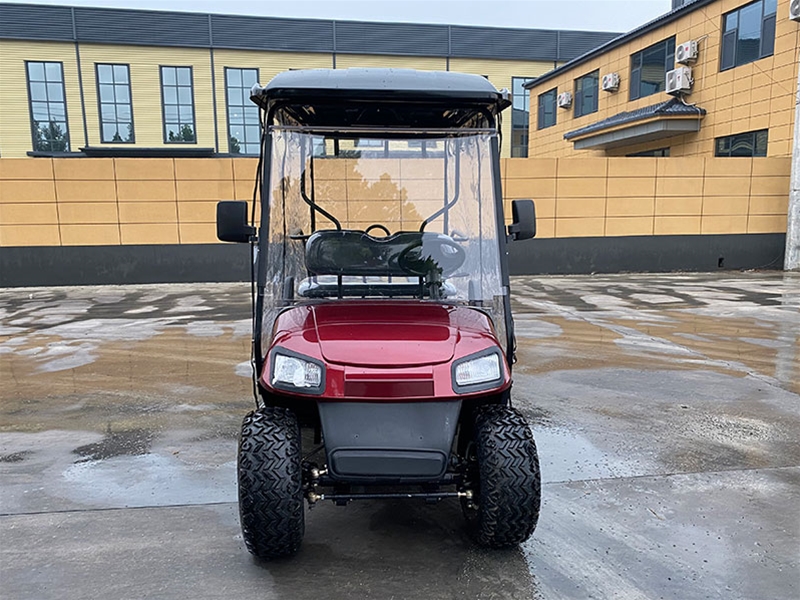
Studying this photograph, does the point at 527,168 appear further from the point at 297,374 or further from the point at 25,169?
the point at 297,374

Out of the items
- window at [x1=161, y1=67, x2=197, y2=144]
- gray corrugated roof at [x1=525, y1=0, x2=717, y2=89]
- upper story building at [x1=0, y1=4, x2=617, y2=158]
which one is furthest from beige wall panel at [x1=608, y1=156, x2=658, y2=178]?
window at [x1=161, y1=67, x2=197, y2=144]

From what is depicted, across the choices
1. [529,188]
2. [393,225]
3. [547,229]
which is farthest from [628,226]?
[393,225]

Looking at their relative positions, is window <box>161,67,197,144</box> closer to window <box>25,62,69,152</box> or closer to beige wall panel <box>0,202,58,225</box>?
window <box>25,62,69,152</box>

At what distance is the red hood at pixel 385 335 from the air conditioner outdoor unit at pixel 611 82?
20.0m

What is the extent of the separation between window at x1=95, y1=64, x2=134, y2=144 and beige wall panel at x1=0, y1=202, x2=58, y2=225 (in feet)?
59.6

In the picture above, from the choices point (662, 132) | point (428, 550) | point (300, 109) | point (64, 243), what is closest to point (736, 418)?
point (428, 550)

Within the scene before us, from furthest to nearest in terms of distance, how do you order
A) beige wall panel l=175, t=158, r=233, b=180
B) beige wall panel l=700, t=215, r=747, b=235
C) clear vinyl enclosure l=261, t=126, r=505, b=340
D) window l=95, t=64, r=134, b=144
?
window l=95, t=64, r=134, b=144
beige wall panel l=700, t=215, r=747, b=235
beige wall panel l=175, t=158, r=233, b=180
clear vinyl enclosure l=261, t=126, r=505, b=340

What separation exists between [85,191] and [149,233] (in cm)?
144

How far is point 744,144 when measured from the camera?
15.8m

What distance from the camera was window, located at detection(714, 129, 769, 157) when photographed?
15196 mm

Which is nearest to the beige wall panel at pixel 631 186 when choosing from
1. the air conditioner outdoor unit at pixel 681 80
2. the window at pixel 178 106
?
the air conditioner outdoor unit at pixel 681 80

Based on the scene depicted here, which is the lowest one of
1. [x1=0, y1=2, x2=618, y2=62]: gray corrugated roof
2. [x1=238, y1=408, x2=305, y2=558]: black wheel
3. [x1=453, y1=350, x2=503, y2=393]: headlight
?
[x1=238, y1=408, x2=305, y2=558]: black wheel

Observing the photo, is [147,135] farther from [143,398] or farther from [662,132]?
[143,398]

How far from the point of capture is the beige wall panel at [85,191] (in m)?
12.4
